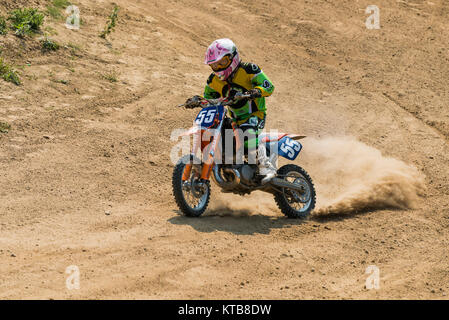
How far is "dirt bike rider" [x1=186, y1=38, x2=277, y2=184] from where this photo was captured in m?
8.09

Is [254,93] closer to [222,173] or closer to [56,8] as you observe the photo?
[222,173]

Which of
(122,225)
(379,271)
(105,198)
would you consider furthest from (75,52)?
(379,271)

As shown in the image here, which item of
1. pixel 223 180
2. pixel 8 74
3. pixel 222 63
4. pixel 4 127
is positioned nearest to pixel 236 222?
pixel 223 180

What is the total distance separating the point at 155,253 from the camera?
7.01 meters

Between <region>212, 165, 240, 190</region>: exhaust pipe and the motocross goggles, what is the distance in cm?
125

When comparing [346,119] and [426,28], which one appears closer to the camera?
[346,119]

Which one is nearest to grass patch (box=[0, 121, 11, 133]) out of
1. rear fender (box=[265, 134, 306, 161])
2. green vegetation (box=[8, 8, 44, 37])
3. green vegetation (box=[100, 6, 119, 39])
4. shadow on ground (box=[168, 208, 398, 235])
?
green vegetation (box=[8, 8, 44, 37])

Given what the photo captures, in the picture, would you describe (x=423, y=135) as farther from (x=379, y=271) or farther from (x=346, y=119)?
(x=379, y=271)

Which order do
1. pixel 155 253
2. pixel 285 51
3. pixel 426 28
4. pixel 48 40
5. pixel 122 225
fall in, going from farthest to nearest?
pixel 426 28
pixel 285 51
pixel 48 40
pixel 122 225
pixel 155 253

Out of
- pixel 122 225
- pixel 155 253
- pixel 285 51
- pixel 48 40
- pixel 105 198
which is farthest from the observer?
pixel 285 51

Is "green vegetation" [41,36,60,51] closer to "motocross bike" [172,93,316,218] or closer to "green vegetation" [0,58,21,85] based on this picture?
"green vegetation" [0,58,21,85]

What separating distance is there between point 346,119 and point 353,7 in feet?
18.7

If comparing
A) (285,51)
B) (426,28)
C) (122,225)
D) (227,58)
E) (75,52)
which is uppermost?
(426,28)

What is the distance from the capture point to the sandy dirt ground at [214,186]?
264 inches
